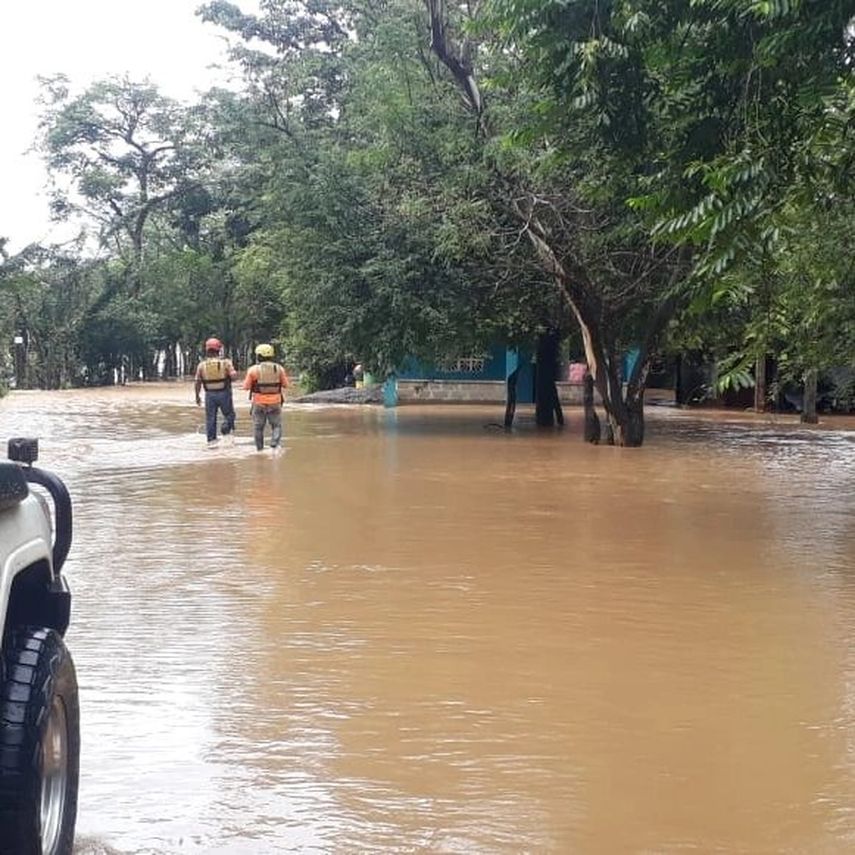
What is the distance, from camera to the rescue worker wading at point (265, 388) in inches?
681

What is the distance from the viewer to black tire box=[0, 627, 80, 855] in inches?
118

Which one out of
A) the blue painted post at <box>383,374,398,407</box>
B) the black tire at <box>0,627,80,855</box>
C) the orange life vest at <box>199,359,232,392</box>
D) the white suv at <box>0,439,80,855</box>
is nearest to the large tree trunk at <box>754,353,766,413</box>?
the blue painted post at <box>383,374,398,407</box>

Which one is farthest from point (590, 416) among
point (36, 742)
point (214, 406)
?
point (36, 742)

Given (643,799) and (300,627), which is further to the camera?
(300,627)

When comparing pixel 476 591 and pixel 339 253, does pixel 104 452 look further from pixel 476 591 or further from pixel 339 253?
pixel 476 591

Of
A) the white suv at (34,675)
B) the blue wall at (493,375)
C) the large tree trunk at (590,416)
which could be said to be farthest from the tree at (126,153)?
the white suv at (34,675)

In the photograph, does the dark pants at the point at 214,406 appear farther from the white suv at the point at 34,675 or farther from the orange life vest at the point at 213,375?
the white suv at the point at 34,675

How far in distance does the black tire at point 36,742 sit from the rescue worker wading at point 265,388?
1374 cm

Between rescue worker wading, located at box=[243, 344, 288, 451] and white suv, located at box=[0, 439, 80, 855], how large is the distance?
13.3m

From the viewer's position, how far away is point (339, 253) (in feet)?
68.9

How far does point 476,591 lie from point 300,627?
4.98 feet

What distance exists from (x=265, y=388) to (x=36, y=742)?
14321 millimetres

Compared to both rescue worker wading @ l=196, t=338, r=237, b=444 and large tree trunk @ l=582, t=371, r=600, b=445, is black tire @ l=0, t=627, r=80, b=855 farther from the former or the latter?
large tree trunk @ l=582, t=371, r=600, b=445

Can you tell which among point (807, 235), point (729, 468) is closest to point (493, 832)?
point (807, 235)
